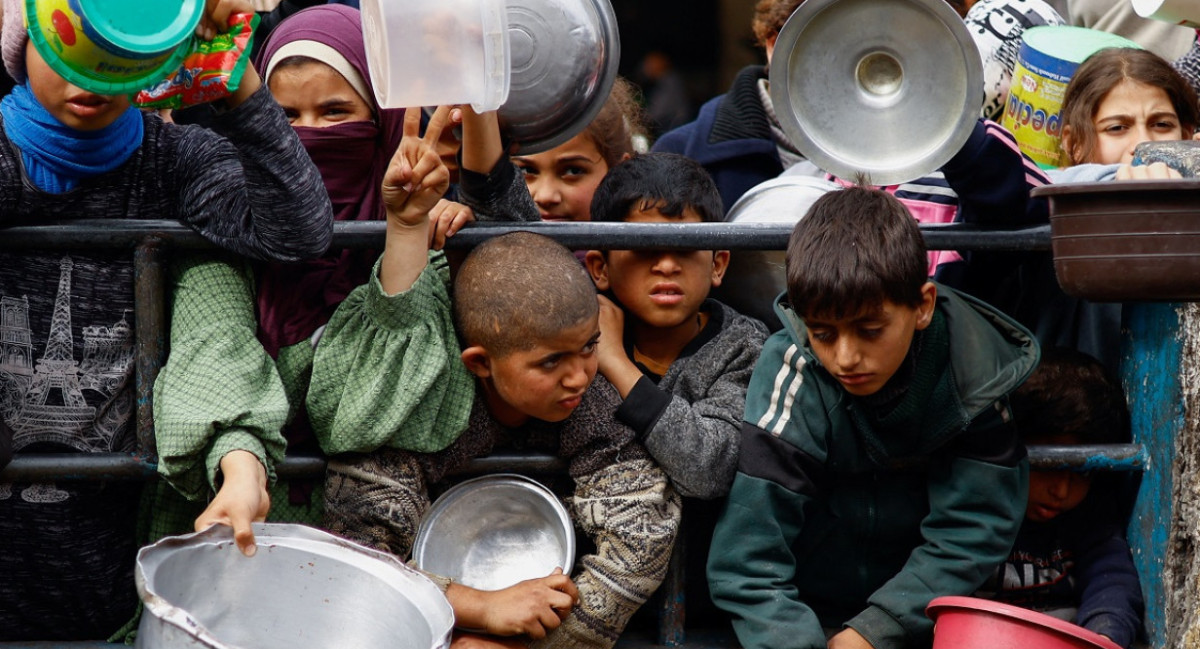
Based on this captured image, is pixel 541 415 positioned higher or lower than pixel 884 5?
lower

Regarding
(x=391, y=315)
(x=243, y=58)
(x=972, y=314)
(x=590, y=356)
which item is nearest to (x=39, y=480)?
(x=391, y=315)

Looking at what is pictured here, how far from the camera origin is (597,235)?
2684 millimetres

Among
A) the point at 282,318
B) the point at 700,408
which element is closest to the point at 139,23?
the point at 282,318

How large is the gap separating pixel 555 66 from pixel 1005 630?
4.90ft

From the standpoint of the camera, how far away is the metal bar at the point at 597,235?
2.52 m

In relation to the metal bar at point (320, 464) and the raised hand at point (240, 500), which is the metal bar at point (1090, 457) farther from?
the raised hand at point (240, 500)

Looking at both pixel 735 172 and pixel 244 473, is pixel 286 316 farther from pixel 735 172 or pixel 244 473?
pixel 735 172

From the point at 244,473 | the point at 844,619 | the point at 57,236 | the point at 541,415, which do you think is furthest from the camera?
the point at 844,619

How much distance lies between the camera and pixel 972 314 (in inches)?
108

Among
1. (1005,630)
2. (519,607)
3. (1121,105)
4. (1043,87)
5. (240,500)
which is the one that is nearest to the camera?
(240,500)

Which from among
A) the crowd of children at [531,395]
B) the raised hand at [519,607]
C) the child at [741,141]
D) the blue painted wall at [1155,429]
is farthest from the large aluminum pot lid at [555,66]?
the blue painted wall at [1155,429]

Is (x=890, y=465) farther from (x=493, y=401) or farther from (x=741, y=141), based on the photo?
(x=741, y=141)

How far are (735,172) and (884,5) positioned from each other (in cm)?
101

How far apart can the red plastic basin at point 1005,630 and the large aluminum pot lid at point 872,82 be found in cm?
95
